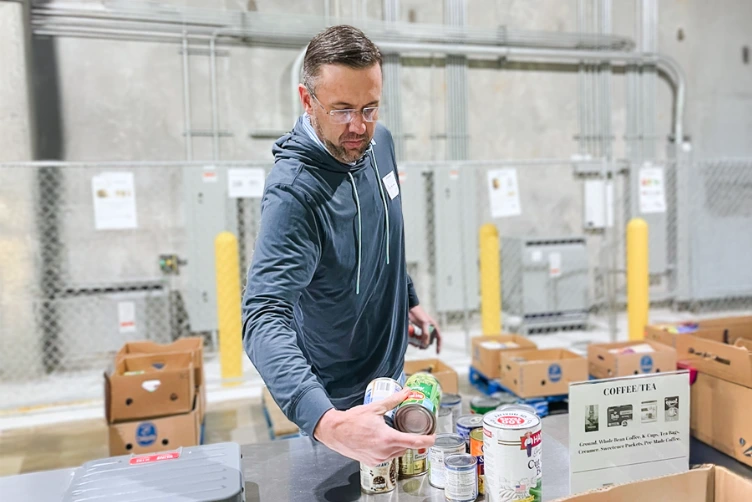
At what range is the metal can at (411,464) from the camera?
1.32m

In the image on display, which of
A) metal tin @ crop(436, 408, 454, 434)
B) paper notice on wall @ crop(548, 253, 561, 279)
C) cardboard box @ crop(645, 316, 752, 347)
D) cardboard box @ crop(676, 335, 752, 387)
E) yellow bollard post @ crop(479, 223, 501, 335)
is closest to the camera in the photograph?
metal tin @ crop(436, 408, 454, 434)

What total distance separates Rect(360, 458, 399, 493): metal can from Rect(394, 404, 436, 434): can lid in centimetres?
21

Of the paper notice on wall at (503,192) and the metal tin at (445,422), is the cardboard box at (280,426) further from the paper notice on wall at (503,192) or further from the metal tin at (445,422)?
the paper notice on wall at (503,192)

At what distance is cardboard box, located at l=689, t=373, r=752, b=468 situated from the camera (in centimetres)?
166

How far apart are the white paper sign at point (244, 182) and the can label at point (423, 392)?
3723 millimetres

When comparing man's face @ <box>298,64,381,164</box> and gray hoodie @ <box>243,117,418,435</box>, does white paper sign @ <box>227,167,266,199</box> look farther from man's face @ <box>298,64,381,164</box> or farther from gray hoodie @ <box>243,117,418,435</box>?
man's face @ <box>298,64,381,164</box>

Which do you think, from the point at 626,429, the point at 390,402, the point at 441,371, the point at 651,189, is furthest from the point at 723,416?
the point at 651,189

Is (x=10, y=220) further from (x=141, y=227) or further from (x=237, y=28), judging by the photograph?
(x=237, y=28)

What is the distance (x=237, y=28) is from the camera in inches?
207

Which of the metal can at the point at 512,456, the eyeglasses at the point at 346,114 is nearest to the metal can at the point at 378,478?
the metal can at the point at 512,456

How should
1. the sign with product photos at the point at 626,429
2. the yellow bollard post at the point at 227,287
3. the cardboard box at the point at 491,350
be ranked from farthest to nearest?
1. the yellow bollard post at the point at 227,287
2. the cardboard box at the point at 491,350
3. the sign with product photos at the point at 626,429

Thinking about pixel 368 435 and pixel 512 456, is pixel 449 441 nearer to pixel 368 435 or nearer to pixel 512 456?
pixel 512 456

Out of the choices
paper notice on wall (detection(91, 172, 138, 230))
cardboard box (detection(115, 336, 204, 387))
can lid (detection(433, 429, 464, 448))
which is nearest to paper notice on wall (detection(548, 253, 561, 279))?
cardboard box (detection(115, 336, 204, 387))

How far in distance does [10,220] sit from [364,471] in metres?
4.47
